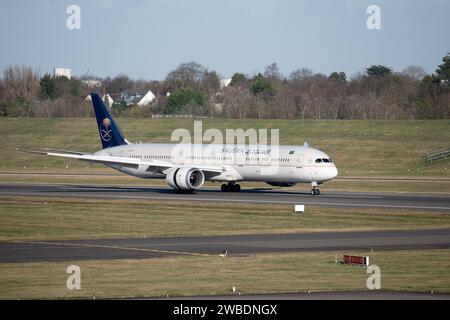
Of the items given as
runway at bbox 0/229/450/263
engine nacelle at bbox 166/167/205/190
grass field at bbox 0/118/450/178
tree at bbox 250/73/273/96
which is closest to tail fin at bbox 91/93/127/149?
engine nacelle at bbox 166/167/205/190

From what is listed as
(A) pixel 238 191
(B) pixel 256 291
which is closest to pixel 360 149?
(A) pixel 238 191

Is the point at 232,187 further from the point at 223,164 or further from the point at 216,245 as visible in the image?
the point at 216,245

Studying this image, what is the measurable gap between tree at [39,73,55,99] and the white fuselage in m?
118

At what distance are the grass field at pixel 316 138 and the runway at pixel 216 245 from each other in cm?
5363

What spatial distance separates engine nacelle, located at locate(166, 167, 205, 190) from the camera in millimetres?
70625

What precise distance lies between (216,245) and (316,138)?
84319 millimetres

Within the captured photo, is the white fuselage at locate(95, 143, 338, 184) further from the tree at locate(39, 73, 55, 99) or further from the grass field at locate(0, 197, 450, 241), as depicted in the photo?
the tree at locate(39, 73, 55, 99)

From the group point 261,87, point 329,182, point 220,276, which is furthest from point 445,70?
point 220,276

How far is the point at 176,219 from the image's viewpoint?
51.7 metres

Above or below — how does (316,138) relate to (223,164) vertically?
above

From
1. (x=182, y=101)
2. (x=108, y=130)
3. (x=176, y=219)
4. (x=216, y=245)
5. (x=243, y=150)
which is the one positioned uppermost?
(x=182, y=101)

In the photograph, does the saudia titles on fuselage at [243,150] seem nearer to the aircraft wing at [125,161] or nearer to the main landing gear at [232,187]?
the main landing gear at [232,187]
